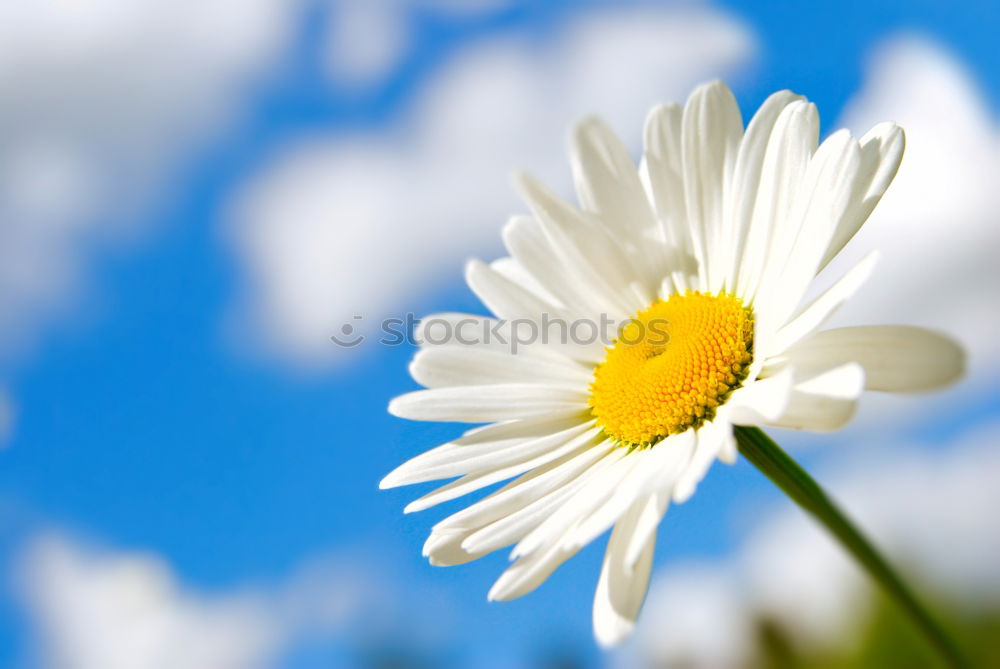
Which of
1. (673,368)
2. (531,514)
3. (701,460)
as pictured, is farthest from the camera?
Result: (673,368)

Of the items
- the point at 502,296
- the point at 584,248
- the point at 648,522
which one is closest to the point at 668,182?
the point at 584,248

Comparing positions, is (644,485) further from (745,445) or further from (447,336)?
(447,336)

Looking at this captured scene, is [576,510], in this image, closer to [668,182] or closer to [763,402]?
[763,402]

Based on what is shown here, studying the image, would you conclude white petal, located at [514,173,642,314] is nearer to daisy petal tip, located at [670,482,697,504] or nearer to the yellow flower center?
the yellow flower center

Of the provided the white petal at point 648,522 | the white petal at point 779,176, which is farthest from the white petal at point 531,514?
the white petal at point 779,176

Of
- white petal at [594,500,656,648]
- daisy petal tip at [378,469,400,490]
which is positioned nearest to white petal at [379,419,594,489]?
daisy petal tip at [378,469,400,490]

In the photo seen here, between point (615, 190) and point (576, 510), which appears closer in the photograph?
point (576, 510)

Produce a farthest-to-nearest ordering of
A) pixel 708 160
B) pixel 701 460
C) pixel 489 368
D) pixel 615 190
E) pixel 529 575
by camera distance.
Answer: pixel 489 368
pixel 615 190
pixel 708 160
pixel 529 575
pixel 701 460

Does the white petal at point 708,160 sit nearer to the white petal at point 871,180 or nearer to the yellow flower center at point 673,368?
the yellow flower center at point 673,368
